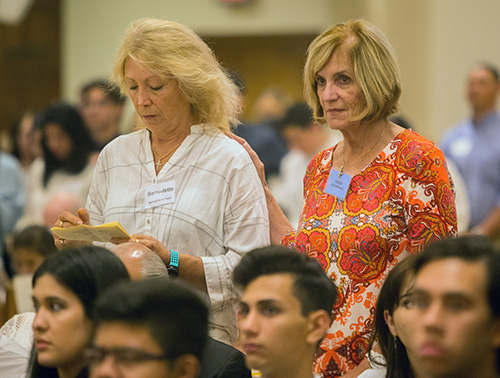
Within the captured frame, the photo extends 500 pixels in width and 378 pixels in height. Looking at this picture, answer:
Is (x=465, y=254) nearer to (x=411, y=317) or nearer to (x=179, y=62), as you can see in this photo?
(x=411, y=317)

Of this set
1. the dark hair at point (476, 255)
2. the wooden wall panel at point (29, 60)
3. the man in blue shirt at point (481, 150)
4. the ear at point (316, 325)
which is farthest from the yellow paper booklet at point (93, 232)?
the wooden wall panel at point (29, 60)

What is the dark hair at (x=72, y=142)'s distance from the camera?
5.27 metres

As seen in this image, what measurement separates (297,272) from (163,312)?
0.49m

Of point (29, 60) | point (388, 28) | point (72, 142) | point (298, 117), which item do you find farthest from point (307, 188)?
point (29, 60)

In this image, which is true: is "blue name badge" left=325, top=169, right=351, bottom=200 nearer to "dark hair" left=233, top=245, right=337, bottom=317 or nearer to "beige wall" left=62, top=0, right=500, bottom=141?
"dark hair" left=233, top=245, right=337, bottom=317

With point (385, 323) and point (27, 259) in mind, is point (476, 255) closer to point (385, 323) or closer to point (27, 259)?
point (385, 323)

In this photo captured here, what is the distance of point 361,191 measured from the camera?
2760 millimetres

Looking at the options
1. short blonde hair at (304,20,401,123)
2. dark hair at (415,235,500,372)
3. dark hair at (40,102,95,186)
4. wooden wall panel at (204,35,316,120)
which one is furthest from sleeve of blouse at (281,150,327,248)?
wooden wall panel at (204,35,316,120)

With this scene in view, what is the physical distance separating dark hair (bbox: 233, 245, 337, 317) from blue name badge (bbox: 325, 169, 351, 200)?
36 centimetres

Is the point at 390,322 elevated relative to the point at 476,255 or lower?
lower

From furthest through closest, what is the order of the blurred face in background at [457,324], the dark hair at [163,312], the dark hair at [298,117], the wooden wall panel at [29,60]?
the wooden wall panel at [29,60] < the dark hair at [298,117] < the dark hair at [163,312] < the blurred face in background at [457,324]

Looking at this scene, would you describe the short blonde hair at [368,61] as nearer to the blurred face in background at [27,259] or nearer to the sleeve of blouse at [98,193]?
the sleeve of blouse at [98,193]

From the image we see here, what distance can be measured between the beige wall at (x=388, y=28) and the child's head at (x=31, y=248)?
4.86 m

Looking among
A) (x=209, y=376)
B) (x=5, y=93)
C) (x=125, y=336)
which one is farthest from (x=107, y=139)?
(x=5, y=93)
